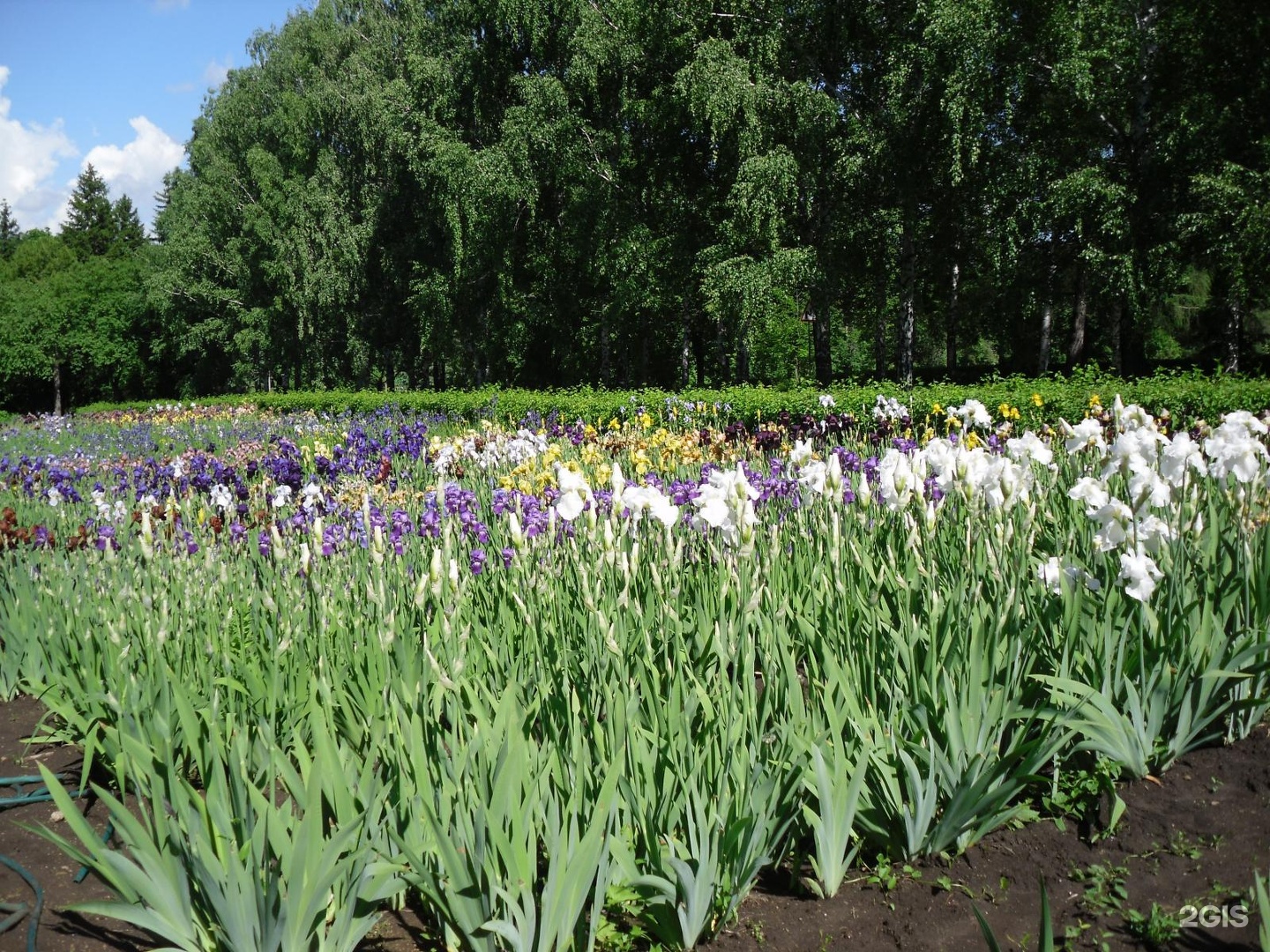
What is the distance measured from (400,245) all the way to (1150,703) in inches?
998

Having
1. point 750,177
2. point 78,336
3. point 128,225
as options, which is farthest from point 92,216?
point 750,177

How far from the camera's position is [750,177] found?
50.5ft

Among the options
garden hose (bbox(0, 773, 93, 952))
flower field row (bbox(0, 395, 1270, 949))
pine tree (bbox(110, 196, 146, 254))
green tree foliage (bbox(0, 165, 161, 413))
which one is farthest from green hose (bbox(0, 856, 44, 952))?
pine tree (bbox(110, 196, 146, 254))

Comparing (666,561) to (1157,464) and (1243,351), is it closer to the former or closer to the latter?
(1157,464)

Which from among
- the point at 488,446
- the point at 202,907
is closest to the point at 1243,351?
the point at 488,446

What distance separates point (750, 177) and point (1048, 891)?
14.7 metres

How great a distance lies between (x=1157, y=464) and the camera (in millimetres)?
3230

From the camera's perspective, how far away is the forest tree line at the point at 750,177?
15156mm

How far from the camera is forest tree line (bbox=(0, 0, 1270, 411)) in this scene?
597 inches

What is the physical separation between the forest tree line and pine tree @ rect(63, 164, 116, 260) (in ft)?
167

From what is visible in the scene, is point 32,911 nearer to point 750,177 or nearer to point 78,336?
point 750,177

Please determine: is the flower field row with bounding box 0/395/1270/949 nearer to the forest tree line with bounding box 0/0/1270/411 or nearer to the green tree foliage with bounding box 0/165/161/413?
the forest tree line with bounding box 0/0/1270/411

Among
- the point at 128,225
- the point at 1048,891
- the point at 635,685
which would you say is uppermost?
the point at 128,225

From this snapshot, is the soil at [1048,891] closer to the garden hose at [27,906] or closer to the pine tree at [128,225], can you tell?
the garden hose at [27,906]
